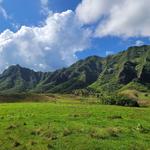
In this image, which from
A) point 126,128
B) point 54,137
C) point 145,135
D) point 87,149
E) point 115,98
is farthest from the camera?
point 115,98

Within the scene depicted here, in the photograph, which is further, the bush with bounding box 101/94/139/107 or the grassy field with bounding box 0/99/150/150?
the bush with bounding box 101/94/139/107

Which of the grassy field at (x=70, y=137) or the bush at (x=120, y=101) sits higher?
the bush at (x=120, y=101)

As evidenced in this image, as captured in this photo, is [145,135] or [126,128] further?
[126,128]

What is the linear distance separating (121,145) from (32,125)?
453 inches

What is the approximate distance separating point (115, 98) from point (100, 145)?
106342mm

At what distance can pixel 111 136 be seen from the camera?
30.1 metres

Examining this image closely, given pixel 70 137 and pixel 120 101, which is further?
pixel 120 101

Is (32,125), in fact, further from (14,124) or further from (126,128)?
(126,128)

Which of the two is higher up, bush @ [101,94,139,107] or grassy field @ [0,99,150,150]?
bush @ [101,94,139,107]

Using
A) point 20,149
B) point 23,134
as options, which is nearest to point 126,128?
point 23,134

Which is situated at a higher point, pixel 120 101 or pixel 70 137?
pixel 120 101

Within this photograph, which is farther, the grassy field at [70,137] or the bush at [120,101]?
A: the bush at [120,101]

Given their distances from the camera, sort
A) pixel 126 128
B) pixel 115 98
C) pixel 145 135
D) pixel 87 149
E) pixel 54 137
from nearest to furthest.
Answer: pixel 87 149 < pixel 54 137 < pixel 145 135 < pixel 126 128 < pixel 115 98

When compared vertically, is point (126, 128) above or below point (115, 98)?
below
